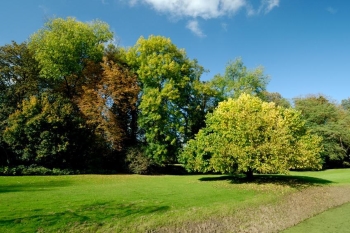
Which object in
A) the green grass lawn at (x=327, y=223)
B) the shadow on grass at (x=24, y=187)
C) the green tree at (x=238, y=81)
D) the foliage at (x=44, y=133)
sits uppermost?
the green tree at (x=238, y=81)

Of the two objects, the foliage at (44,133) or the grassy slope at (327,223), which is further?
the foliage at (44,133)

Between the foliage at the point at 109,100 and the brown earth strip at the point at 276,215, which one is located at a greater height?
the foliage at the point at 109,100

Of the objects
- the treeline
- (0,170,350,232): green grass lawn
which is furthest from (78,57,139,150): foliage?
(0,170,350,232): green grass lawn

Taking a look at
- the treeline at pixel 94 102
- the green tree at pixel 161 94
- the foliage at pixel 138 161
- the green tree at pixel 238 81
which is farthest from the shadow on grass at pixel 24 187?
the green tree at pixel 238 81

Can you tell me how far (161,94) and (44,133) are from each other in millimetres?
13577

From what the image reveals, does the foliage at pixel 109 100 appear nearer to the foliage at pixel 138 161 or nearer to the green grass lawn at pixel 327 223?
the foliage at pixel 138 161

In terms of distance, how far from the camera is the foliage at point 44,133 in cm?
2753

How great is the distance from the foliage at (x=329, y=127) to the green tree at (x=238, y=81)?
1456cm

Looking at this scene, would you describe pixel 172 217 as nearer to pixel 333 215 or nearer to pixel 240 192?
pixel 240 192

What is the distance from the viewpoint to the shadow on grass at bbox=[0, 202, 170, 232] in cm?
894

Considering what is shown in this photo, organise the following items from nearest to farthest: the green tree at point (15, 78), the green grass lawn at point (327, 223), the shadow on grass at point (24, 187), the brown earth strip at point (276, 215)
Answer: the brown earth strip at point (276, 215) < the green grass lawn at point (327, 223) < the shadow on grass at point (24, 187) < the green tree at point (15, 78)

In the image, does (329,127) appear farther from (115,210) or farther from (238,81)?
(115,210)

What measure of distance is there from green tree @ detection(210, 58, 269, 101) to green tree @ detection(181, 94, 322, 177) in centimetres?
1871

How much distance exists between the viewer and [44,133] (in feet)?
91.2
